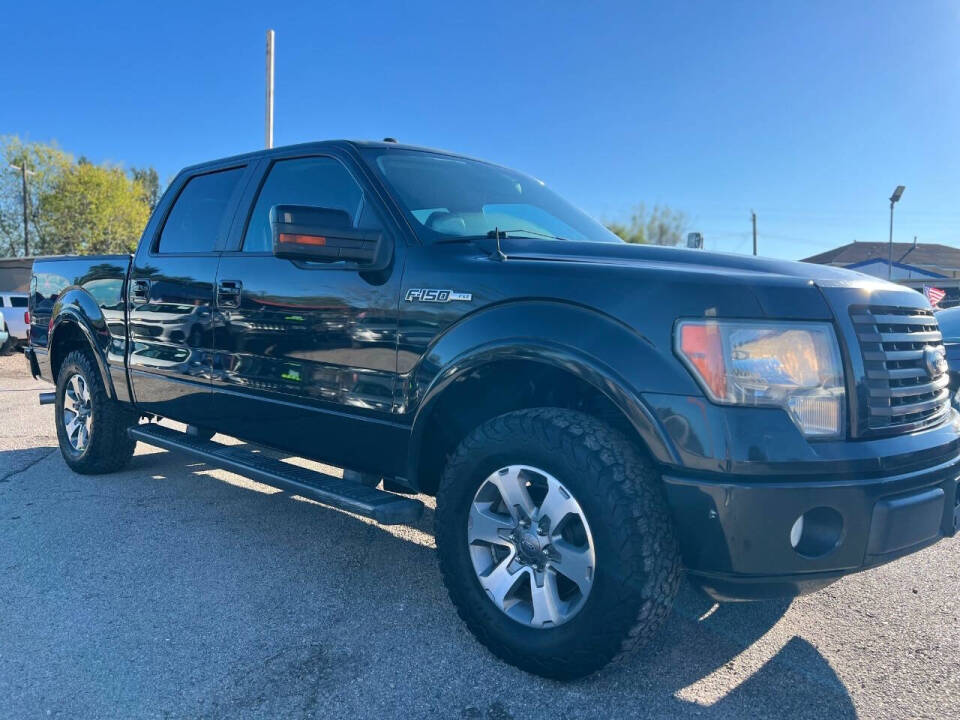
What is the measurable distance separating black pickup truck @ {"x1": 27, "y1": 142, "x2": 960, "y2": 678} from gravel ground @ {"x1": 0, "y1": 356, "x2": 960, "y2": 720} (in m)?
0.30

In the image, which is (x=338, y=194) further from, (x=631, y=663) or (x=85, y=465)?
(x=85, y=465)

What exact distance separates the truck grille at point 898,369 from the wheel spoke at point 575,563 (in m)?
0.95

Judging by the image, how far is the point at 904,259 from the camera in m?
50.3

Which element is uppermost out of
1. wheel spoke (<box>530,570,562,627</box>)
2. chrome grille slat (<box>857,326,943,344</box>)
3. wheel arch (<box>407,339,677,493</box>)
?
chrome grille slat (<box>857,326,943,344</box>)

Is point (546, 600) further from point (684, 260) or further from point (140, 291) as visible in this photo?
point (140, 291)

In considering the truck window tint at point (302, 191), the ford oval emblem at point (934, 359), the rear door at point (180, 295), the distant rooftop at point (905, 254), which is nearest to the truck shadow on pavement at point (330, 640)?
the rear door at point (180, 295)

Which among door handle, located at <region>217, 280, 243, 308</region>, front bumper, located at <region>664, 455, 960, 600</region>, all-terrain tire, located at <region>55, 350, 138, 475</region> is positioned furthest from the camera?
all-terrain tire, located at <region>55, 350, 138, 475</region>

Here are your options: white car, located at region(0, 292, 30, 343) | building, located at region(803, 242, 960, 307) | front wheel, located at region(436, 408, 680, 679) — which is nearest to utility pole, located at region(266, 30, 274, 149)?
white car, located at region(0, 292, 30, 343)

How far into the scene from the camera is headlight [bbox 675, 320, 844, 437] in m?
2.19

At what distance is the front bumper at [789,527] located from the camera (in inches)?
84.2

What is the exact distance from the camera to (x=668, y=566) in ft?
7.48

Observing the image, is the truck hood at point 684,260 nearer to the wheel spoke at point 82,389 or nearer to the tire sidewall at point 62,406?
the tire sidewall at point 62,406

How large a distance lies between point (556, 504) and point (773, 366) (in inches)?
31.5

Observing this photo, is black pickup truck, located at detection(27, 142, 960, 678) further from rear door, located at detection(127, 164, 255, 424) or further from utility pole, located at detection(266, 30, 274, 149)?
utility pole, located at detection(266, 30, 274, 149)
